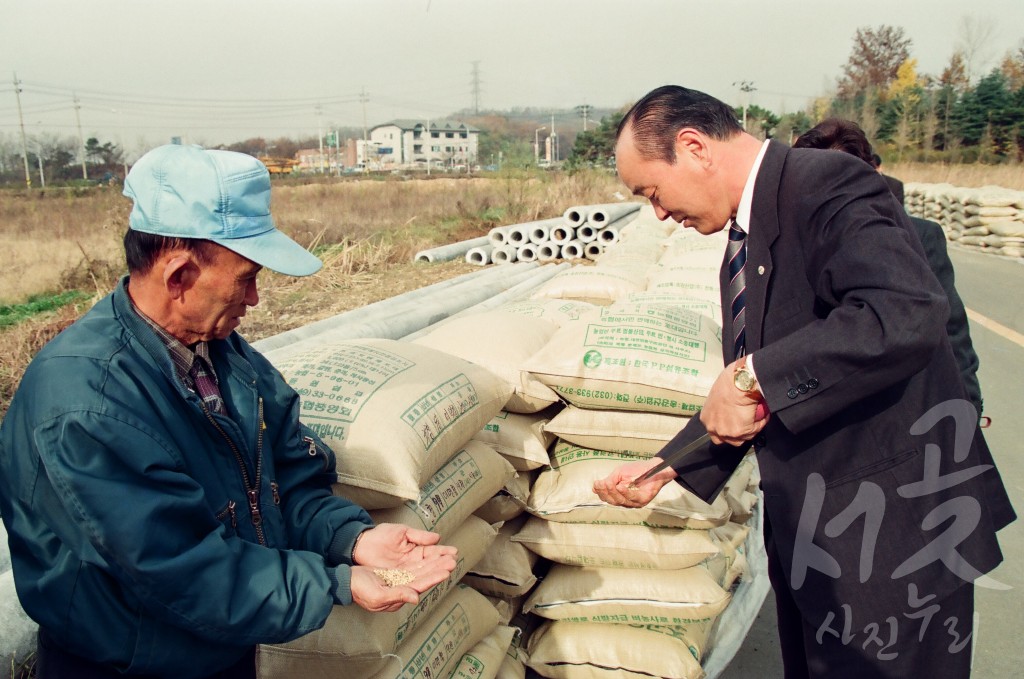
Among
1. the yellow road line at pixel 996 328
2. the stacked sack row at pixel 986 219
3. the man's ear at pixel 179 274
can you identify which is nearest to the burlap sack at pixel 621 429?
the man's ear at pixel 179 274

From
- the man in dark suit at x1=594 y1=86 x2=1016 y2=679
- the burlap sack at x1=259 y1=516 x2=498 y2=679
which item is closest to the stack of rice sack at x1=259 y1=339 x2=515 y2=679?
the burlap sack at x1=259 y1=516 x2=498 y2=679

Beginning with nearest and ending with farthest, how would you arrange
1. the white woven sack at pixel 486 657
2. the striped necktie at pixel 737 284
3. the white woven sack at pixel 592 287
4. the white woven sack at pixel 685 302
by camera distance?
the striped necktie at pixel 737 284, the white woven sack at pixel 486 657, the white woven sack at pixel 685 302, the white woven sack at pixel 592 287

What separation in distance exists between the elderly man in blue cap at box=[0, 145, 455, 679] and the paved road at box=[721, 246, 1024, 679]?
1.99 m

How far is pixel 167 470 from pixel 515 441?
158cm

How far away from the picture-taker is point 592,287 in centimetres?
457

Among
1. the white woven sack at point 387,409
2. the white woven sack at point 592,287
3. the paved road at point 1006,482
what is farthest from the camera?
the white woven sack at point 592,287

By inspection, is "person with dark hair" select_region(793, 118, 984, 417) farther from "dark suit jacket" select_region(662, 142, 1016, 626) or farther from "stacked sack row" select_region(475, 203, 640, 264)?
"stacked sack row" select_region(475, 203, 640, 264)

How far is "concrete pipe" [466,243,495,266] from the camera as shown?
963 cm

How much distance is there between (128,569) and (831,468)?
136cm

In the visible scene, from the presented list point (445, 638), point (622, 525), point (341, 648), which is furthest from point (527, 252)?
point (341, 648)

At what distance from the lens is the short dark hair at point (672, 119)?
1.64 metres

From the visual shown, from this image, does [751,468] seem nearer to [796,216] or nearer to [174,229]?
[796,216]

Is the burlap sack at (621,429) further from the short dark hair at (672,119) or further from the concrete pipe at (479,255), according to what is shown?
the concrete pipe at (479,255)

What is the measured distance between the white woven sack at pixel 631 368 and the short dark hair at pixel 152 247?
1.53 m
